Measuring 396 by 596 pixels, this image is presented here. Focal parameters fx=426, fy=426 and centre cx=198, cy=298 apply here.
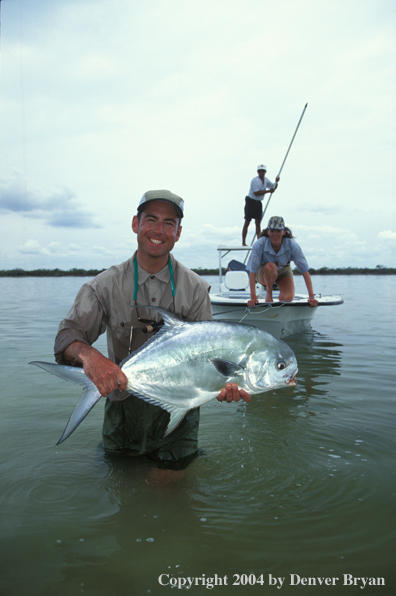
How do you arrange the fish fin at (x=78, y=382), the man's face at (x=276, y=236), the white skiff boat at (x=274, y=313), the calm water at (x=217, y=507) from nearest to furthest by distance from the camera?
the calm water at (x=217, y=507) → the fish fin at (x=78, y=382) → the man's face at (x=276, y=236) → the white skiff boat at (x=274, y=313)

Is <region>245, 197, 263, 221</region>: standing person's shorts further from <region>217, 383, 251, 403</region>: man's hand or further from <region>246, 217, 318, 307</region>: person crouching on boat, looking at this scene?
<region>217, 383, 251, 403</region>: man's hand

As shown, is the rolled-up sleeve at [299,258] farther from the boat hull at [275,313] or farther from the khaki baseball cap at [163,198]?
the khaki baseball cap at [163,198]

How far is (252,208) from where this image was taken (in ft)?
39.5

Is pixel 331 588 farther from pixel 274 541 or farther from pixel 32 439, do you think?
pixel 32 439

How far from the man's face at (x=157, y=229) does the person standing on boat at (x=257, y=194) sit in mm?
9115

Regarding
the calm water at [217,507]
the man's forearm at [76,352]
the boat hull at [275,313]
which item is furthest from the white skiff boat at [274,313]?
the man's forearm at [76,352]

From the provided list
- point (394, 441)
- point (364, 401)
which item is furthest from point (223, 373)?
point (364, 401)

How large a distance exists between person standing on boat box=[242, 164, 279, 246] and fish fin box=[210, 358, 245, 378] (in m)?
9.82

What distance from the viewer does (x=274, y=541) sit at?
243 centimetres

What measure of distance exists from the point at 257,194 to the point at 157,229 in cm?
937

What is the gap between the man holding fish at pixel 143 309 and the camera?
9.69 feet

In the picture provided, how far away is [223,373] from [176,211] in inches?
48.6

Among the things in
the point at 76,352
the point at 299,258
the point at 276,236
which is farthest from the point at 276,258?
the point at 76,352

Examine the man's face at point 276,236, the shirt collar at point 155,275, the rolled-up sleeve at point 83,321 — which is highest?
the man's face at point 276,236
